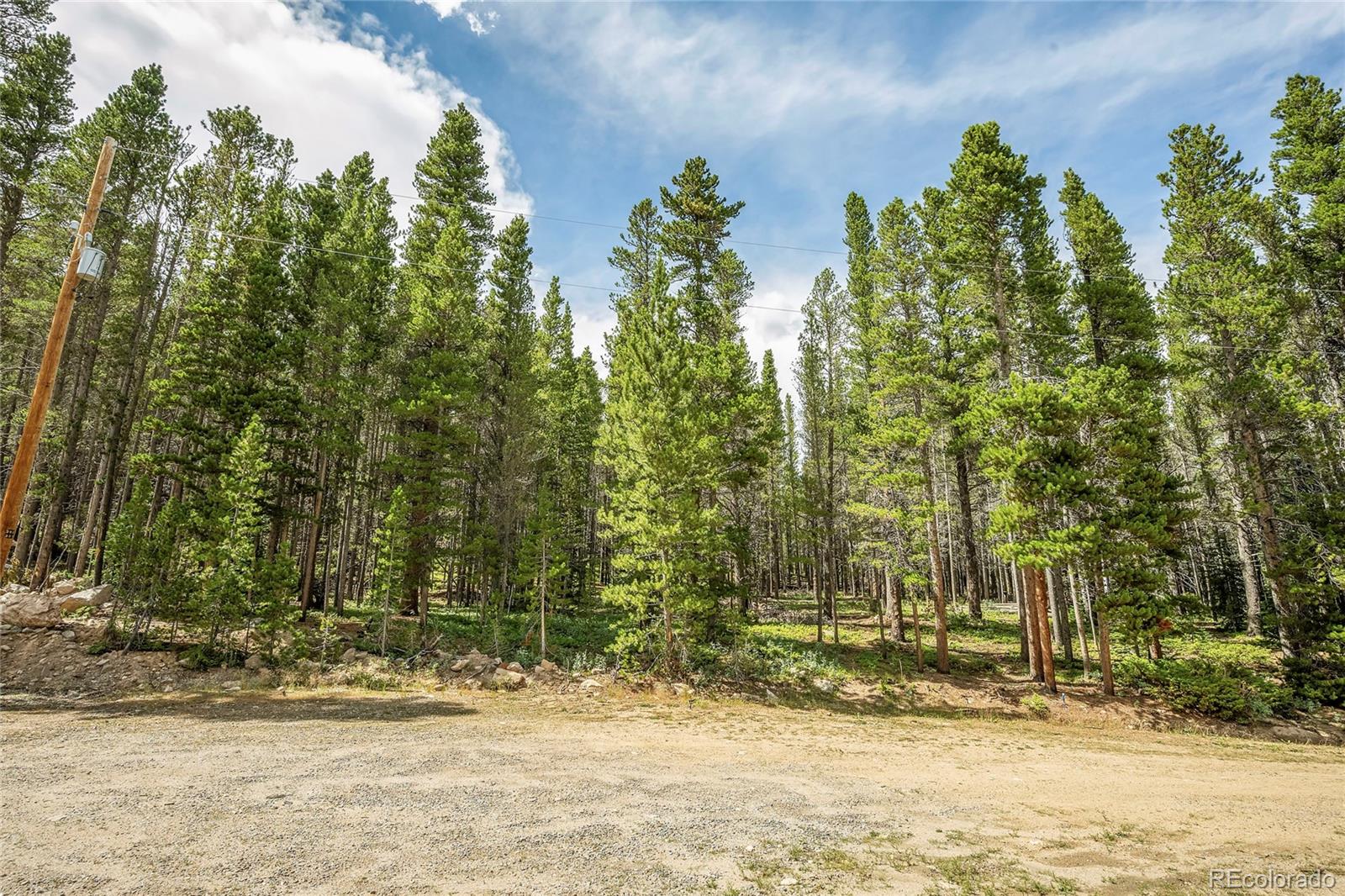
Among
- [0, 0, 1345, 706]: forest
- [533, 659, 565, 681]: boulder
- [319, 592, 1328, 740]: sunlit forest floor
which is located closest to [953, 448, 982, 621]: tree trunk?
[0, 0, 1345, 706]: forest

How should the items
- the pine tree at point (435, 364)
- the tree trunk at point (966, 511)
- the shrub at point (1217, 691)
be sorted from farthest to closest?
1. the tree trunk at point (966, 511)
2. the pine tree at point (435, 364)
3. the shrub at point (1217, 691)

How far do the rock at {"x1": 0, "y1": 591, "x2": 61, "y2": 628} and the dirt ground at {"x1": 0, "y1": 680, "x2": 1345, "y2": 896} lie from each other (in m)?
4.94

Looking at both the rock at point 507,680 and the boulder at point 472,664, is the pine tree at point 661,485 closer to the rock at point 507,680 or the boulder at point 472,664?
the rock at point 507,680

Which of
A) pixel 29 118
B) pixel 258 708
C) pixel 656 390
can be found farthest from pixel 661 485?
pixel 29 118

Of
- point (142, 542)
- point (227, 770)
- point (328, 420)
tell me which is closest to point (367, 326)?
point (328, 420)

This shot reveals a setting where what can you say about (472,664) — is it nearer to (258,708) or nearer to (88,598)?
(258,708)

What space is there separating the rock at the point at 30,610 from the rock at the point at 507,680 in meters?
11.7

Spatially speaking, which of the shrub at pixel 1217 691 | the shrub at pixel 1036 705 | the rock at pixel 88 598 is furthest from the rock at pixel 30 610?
the shrub at pixel 1217 691

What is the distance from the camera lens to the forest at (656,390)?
49.4 ft

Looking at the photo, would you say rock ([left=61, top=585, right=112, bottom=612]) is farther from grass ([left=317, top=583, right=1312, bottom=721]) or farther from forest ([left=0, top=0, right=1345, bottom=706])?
grass ([left=317, top=583, right=1312, bottom=721])

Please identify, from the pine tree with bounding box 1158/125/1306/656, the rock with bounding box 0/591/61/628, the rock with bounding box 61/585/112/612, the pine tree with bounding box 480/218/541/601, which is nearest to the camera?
the rock with bounding box 0/591/61/628

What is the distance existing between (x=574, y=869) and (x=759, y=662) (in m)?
13.4

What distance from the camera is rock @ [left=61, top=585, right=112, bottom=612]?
50.8 feet

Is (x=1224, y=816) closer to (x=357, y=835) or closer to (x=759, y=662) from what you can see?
(x=357, y=835)
